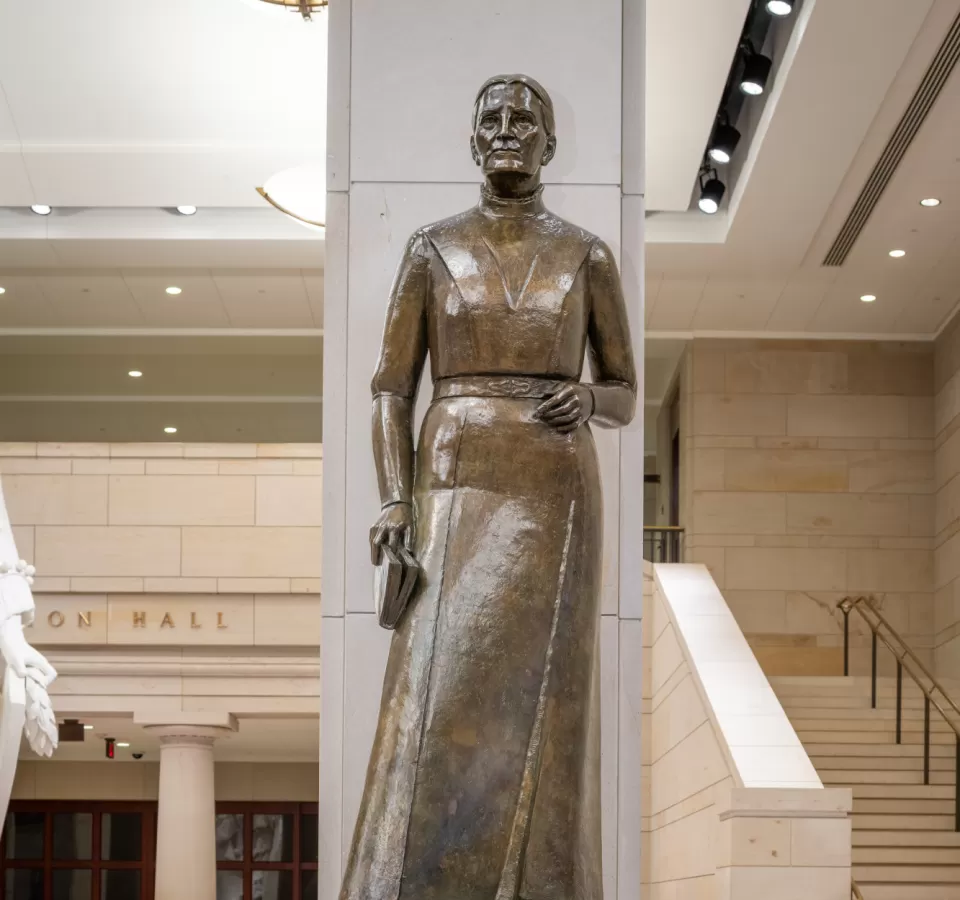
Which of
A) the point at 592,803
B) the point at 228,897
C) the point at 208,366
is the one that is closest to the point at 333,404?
the point at 592,803

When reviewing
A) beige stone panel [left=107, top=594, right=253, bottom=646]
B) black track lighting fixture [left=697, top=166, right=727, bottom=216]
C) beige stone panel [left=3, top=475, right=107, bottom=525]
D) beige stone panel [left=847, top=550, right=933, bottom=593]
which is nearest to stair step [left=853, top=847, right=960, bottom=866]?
black track lighting fixture [left=697, top=166, right=727, bottom=216]

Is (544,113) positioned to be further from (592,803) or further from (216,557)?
(216,557)

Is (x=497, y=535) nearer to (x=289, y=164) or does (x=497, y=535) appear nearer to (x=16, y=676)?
(x=16, y=676)

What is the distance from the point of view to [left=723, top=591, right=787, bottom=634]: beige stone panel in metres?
23.4

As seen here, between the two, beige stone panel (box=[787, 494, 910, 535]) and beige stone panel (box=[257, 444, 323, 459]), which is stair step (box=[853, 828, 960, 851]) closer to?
beige stone panel (box=[257, 444, 323, 459])

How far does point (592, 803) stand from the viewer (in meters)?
4.23

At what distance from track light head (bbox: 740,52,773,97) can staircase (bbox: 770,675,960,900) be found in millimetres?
6634

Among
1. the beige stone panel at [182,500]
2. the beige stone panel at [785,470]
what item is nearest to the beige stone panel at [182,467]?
the beige stone panel at [182,500]

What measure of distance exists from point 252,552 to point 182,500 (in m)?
1.11

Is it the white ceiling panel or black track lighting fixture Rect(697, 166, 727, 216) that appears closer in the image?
black track lighting fixture Rect(697, 166, 727, 216)

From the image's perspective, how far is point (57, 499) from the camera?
813 inches

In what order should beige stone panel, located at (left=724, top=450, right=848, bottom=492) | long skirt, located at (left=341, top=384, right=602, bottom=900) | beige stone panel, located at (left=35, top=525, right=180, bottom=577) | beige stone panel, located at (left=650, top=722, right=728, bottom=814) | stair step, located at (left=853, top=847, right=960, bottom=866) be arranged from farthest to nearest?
beige stone panel, located at (left=724, top=450, right=848, bottom=492) → beige stone panel, located at (left=35, top=525, right=180, bottom=577) → stair step, located at (left=853, top=847, right=960, bottom=866) → beige stone panel, located at (left=650, top=722, right=728, bottom=814) → long skirt, located at (left=341, top=384, right=602, bottom=900)

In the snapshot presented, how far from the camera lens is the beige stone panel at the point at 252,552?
20422 millimetres

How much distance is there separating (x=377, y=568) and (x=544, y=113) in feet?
4.31
